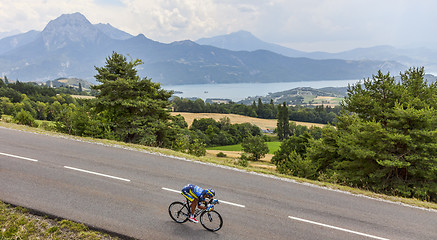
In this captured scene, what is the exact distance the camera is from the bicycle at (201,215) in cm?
757

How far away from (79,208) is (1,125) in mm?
17950

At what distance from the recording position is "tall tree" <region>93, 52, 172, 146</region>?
23.8 meters

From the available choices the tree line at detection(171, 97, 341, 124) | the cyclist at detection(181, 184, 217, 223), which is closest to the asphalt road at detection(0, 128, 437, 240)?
the cyclist at detection(181, 184, 217, 223)

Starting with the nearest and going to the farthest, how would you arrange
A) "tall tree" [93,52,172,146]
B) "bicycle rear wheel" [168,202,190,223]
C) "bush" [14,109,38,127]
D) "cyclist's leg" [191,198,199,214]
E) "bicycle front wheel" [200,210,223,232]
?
1. "cyclist's leg" [191,198,199,214]
2. "bicycle front wheel" [200,210,223,232]
3. "bicycle rear wheel" [168,202,190,223]
4. "bush" [14,109,38,127]
5. "tall tree" [93,52,172,146]

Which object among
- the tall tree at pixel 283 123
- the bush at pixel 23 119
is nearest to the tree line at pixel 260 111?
the tall tree at pixel 283 123

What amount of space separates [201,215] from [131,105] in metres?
19.0

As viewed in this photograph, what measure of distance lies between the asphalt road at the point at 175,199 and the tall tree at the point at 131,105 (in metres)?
10.3

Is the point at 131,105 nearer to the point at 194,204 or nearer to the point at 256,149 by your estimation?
the point at 194,204

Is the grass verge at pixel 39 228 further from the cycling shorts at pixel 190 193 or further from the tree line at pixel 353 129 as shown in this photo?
the tree line at pixel 353 129

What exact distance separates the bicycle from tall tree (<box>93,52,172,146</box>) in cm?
1491

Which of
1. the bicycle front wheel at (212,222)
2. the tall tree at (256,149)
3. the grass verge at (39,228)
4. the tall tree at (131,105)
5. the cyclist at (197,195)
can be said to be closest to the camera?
the grass verge at (39,228)

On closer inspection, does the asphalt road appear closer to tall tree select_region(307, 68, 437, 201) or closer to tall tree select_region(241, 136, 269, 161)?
tall tree select_region(307, 68, 437, 201)

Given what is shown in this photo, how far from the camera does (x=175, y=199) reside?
30.3ft

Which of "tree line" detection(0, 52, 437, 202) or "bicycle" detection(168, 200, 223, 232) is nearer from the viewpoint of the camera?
"bicycle" detection(168, 200, 223, 232)
